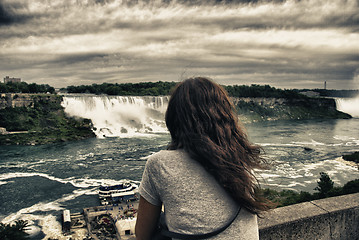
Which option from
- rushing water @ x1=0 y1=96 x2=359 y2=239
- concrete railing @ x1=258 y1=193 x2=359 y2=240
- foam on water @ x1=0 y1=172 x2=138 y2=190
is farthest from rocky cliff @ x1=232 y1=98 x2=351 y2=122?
concrete railing @ x1=258 y1=193 x2=359 y2=240

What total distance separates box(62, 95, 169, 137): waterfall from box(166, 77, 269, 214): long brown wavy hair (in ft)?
162

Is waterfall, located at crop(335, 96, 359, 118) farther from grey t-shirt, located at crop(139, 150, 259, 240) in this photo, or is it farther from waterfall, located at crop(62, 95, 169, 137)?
grey t-shirt, located at crop(139, 150, 259, 240)

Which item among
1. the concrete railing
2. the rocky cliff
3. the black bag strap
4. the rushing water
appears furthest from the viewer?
the rocky cliff

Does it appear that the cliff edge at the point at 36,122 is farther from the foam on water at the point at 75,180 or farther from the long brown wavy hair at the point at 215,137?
the long brown wavy hair at the point at 215,137

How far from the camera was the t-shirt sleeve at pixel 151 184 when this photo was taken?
124 centimetres

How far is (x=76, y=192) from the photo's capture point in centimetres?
2109

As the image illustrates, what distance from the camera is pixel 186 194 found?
4.06 ft

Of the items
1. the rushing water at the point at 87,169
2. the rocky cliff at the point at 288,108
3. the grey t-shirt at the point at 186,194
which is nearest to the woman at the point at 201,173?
the grey t-shirt at the point at 186,194

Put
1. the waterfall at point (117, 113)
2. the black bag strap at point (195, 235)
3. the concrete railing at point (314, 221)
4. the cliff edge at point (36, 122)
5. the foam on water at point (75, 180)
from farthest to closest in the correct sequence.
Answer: the waterfall at point (117, 113), the cliff edge at point (36, 122), the foam on water at point (75, 180), the concrete railing at point (314, 221), the black bag strap at point (195, 235)

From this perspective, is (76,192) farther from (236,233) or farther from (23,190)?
(236,233)

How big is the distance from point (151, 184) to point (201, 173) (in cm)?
22

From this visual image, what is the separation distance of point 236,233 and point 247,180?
0.76 ft

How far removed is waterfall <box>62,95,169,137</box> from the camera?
5225 cm

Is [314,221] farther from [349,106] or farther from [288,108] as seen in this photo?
[349,106]
